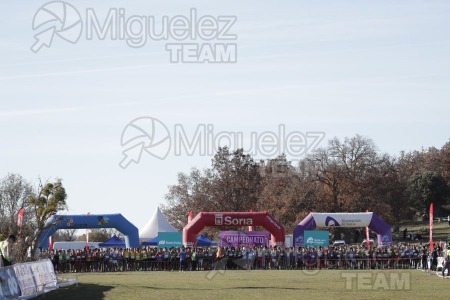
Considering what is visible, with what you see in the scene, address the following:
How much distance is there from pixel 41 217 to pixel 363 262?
24917 millimetres

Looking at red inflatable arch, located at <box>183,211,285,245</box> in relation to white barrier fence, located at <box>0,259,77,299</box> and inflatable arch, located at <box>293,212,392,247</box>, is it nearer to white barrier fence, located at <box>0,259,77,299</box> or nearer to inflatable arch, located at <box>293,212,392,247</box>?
inflatable arch, located at <box>293,212,392,247</box>

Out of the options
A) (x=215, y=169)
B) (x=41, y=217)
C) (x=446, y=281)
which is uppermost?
(x=215, y=169)

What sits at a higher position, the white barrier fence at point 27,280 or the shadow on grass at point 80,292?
the white barrier fence at point 27,280

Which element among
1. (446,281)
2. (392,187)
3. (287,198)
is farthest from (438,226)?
(446,281)

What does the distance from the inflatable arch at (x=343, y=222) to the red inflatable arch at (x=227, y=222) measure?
1713 mm

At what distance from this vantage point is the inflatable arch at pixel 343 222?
55250 mm

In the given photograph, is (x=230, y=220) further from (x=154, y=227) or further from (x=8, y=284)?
(x=8, y=284)

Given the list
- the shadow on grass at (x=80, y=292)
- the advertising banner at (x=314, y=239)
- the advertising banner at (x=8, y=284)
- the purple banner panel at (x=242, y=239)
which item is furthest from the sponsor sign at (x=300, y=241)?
the advertising banner at (x=8, y=284)

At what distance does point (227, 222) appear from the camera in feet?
176

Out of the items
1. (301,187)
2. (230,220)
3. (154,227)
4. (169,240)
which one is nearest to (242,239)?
(230,220)

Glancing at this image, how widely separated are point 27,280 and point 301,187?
58.0 m

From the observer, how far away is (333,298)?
2514cm

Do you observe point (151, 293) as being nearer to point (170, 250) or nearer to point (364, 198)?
point (170, 250)

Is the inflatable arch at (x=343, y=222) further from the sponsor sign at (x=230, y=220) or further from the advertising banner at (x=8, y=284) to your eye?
the advertising banner at (x=8, y=284)
